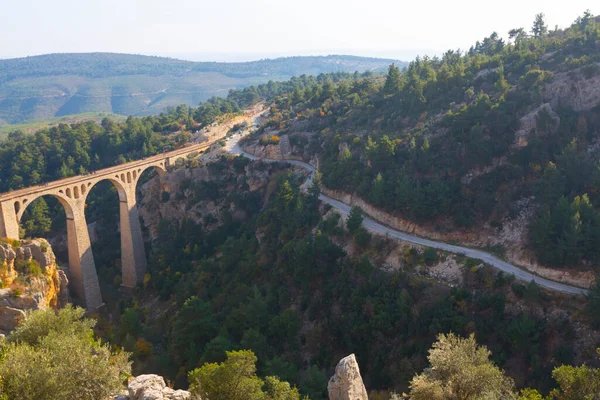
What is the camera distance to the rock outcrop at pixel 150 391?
74.2ft

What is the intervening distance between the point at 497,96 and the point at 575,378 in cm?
4052

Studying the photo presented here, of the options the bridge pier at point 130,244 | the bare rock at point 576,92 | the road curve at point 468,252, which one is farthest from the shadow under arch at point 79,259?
the bare rock at point 576,92

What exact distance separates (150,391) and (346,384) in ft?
32.4

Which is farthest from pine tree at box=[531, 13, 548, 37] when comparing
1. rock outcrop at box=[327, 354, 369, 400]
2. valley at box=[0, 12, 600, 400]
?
rock outcrop at box=[327, 354, 369, 400]

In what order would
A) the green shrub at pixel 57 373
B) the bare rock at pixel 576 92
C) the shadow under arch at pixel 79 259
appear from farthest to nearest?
the shadow under arch at pixel 79 259 < the bare rock at pixel 576 92 < the green shrub at pixel 57 373

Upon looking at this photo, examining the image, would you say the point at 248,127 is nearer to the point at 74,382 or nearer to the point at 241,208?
the point at 241,208

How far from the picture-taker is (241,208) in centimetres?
6291

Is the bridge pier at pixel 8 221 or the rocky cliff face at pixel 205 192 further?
the rocky cliff face at pixel 205 192

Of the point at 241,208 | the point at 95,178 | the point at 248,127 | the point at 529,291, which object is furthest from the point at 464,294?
the point at 248,127

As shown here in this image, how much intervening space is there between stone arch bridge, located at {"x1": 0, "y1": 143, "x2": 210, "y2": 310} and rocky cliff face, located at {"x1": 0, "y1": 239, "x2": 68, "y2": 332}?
2.56 metres

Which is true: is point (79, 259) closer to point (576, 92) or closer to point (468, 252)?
point (468, 252)

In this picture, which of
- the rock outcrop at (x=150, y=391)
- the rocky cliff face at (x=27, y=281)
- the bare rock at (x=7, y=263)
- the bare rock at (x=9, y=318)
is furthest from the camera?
the bare rock at (x=7, y=263)

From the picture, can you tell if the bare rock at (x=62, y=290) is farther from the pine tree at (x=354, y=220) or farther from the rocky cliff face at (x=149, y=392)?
the pine tree at (x=354, y=220)

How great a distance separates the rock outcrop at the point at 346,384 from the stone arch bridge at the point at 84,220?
133 feet
